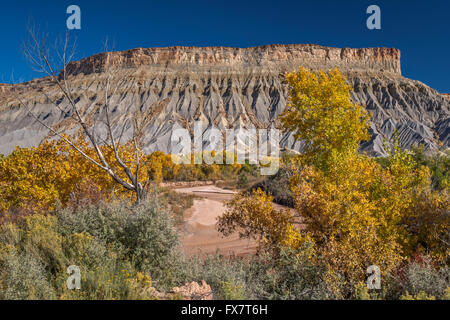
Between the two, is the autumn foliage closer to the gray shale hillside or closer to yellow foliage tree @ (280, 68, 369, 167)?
yellow foliage tree @ (280, 68, 369, 167)

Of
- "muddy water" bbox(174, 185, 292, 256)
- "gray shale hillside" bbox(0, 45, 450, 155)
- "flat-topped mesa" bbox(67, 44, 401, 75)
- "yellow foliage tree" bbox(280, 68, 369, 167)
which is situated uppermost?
"flat-topped mesa" bbox(67, 44, 401, 75)

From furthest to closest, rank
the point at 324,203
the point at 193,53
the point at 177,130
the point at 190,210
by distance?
the point at 193,53
the point at 177,130
the point at 190,210
the point at 324,203

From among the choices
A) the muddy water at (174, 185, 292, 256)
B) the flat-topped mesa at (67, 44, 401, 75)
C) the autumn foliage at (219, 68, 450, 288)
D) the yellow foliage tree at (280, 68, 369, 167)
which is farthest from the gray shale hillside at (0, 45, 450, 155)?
the autumn foliage at (219, 68, 450, 288)

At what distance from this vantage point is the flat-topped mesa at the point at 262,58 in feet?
339

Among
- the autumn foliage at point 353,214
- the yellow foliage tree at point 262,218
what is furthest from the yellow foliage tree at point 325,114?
the yellow foliage tree at point 262,218

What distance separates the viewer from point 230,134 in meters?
73.3

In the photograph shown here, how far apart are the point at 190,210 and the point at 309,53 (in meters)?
105

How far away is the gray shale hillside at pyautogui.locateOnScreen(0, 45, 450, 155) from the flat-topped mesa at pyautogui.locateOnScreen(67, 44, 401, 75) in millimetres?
350

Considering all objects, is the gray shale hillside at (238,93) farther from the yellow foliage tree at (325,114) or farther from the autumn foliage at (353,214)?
the autumn foliage at (353,214)

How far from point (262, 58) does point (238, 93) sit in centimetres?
2409

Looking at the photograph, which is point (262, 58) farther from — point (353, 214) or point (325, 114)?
point (353, 214)

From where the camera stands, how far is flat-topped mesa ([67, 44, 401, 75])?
103 meters
